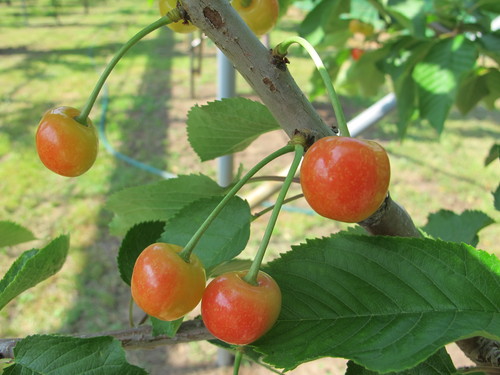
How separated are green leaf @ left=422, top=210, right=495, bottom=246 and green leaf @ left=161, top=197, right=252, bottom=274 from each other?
504 millimetres

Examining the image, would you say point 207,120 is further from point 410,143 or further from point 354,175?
point 410,143

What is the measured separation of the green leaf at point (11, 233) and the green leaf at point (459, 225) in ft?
2.56

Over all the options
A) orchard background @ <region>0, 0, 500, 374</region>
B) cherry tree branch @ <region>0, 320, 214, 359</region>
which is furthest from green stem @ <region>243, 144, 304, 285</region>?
orchard background @ <region>0, 0, 500, 374</region>

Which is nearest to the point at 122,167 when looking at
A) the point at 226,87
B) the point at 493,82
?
the point at 226,87

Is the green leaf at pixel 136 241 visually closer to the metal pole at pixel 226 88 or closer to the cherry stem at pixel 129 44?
the cherry stem at pixel 129 44

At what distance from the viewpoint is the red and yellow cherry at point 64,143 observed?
61 cm

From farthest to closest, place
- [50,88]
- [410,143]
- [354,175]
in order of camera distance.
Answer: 1. [50,88]
2. [410,143]
3. [354,175]

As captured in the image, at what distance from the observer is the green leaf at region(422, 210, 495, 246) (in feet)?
3.27

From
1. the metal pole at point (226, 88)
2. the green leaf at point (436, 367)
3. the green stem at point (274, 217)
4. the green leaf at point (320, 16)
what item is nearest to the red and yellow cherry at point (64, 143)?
the green stem at point (274, 217)

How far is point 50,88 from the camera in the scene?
730cm

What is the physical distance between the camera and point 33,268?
69cm

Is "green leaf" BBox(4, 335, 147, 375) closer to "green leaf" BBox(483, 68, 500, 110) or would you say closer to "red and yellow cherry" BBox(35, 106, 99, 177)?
"red and yellow cherry" BBox(35, 106, 99, 177)

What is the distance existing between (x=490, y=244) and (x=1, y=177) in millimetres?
4353

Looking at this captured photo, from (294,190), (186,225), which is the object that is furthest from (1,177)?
(186,225)
